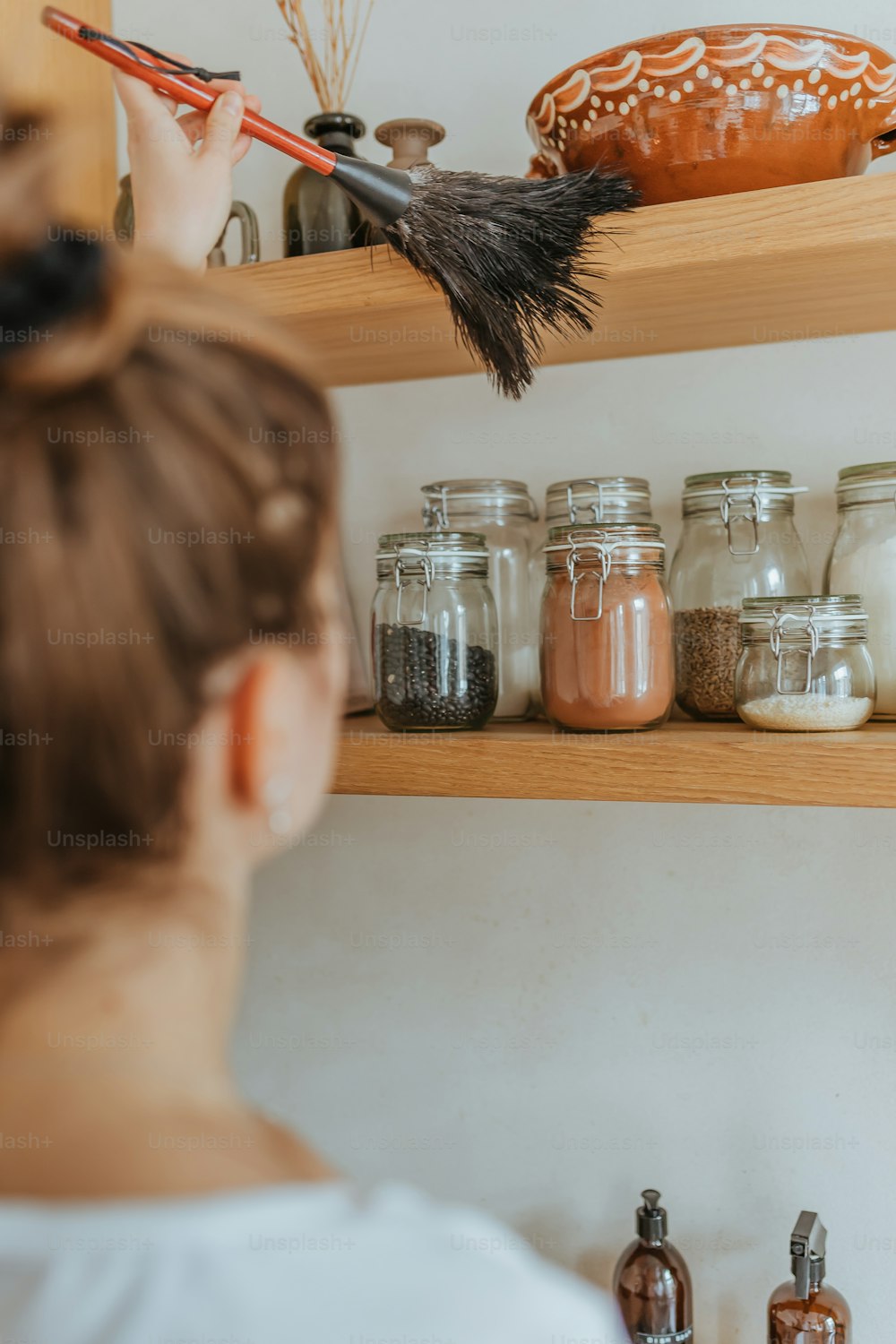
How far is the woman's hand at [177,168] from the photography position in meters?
0.93

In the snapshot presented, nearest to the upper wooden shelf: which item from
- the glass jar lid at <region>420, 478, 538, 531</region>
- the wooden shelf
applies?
the glass jar lid at <region>420, 478, 538, 531</region>

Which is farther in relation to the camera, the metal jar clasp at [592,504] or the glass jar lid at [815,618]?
the metal jar clasp at [592,504]

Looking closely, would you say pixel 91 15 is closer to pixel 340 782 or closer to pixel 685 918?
pixel 340 782

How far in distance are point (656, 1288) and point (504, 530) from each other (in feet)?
2.34

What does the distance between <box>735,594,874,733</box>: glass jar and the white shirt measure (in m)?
0.54

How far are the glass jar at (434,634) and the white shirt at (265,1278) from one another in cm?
59

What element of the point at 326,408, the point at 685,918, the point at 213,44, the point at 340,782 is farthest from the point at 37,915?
the point at 213,44

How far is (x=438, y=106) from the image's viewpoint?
1223 millimetres

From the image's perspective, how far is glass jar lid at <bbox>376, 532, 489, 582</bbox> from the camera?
1.01 metres

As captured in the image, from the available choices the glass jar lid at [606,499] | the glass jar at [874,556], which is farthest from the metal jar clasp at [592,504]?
the glass jar at [874,556]

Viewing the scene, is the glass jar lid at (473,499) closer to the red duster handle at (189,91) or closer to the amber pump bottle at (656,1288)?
the red duster handle at (189,91)

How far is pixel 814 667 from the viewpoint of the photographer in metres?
0.88

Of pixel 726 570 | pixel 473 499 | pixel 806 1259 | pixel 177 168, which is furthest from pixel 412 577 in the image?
pixel 806 1259

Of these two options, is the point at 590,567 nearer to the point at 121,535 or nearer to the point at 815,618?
the point at 815,618
